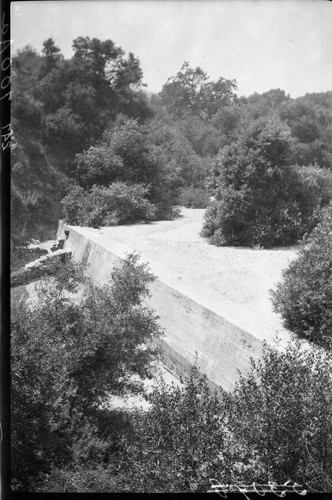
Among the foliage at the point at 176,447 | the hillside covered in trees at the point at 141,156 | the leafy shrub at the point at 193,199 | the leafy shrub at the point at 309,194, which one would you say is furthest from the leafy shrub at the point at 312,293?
the leafy shrub at the point at 193,199

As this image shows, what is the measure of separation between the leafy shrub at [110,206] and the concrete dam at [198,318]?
4.49 meters

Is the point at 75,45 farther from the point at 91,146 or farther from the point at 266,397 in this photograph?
the point at 266,397

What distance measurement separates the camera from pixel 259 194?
16.8 meters

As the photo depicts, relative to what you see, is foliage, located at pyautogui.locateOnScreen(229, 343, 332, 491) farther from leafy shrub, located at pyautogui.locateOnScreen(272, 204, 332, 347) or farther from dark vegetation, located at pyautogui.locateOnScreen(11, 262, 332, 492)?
leafy shrub, located at pyautogui.locateOnScreen(272, 204, 332, 347)

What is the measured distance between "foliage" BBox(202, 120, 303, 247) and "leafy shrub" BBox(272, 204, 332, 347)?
696 cm

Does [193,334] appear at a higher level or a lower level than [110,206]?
lower

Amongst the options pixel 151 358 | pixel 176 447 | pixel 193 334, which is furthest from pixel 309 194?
pixel 176 447

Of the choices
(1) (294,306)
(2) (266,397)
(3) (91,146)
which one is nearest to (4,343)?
(2) (266,397)

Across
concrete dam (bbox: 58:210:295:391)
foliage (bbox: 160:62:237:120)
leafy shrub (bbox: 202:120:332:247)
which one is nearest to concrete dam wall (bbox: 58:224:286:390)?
concrete dam (bbox: 58:210:295:391)

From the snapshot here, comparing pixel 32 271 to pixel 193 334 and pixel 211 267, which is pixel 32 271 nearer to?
pixel 211 267

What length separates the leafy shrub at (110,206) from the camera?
19.6m

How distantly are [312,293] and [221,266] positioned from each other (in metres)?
5.09

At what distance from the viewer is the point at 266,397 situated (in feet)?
18.9

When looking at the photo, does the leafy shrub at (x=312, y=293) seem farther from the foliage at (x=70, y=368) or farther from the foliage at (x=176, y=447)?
the foliage at (x=176, y=447)
